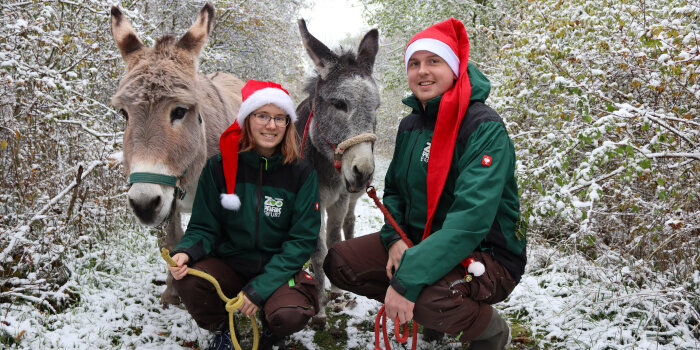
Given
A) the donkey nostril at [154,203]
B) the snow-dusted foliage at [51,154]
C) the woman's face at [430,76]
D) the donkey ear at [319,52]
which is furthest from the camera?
the donkey ear at [319,52]

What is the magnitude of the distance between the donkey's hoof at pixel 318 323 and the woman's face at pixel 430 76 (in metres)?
1.86

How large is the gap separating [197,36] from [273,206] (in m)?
1.34

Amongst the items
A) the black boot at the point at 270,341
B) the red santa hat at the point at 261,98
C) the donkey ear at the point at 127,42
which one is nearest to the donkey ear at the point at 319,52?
the red santa hat at the point at 261,98

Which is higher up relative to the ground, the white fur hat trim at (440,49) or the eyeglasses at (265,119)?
the white fur hat trim at (440,49)

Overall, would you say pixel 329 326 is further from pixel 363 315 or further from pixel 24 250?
pixel 24 250

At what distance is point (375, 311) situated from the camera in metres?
3.41

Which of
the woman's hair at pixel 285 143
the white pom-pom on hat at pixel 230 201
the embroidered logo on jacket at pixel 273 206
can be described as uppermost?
the woman's hair at pixel 285 143

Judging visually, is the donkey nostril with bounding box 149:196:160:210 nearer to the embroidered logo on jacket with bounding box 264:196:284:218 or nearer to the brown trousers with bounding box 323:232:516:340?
the embroidered logo on jacket with bounding box 264:196:284:218

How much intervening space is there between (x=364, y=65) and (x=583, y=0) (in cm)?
216

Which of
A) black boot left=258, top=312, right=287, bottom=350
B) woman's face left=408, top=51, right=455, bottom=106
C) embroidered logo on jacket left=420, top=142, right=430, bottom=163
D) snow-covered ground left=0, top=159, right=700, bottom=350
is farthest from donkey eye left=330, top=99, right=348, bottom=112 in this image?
snow-covered ground left=0, top=159, right=700, bottom=350

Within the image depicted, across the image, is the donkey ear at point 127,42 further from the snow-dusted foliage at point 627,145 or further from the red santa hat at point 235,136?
the snow-dusted foliage at point 627,145

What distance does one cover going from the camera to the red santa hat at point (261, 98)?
2.43m

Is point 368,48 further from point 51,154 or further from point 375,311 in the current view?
point 51,154

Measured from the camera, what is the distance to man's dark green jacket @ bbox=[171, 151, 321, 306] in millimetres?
2475
